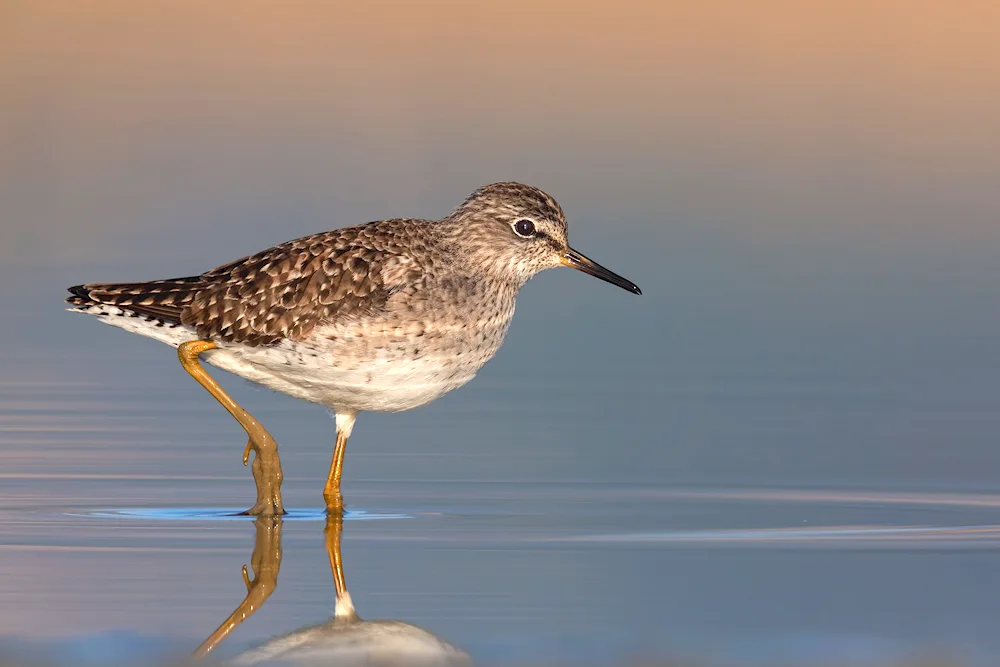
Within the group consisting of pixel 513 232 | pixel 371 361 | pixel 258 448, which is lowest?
pixel 258 448

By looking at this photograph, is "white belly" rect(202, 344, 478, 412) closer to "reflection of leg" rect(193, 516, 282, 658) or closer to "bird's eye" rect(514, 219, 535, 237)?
"reflection of leg" rect(193, 516, 282, 658)

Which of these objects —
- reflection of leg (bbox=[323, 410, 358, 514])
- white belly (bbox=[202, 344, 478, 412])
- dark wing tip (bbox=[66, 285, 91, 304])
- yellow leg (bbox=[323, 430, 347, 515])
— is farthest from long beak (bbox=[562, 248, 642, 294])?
dark wing tip (bbox=[66, 285, 91, 304])

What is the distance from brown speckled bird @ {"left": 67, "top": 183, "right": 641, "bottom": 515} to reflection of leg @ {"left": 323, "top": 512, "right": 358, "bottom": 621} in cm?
43

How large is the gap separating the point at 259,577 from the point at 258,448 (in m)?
2.42

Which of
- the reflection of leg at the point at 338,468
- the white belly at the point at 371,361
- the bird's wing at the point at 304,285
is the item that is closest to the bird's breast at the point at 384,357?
the white belly at the point at 371,361

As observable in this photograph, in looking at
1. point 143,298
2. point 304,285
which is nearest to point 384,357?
point 304,285

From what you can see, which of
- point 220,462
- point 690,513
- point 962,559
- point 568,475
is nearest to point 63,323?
point 220,462

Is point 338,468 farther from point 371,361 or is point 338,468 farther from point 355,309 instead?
point 355,309

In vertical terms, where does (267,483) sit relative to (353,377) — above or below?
below

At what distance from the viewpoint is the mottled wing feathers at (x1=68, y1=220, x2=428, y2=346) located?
465 inches

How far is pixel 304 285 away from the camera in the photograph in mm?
11961

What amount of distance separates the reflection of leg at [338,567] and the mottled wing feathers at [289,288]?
4.63 feet

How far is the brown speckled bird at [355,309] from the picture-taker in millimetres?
11648

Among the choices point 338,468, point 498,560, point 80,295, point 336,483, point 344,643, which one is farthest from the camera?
point 80,295
